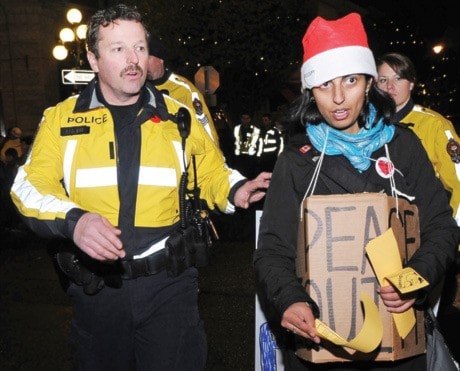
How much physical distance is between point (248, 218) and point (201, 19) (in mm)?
13990

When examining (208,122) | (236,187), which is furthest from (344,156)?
(208,122)

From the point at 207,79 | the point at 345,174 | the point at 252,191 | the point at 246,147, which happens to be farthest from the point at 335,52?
the point at 207,79

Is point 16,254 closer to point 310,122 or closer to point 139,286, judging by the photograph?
point 139,286

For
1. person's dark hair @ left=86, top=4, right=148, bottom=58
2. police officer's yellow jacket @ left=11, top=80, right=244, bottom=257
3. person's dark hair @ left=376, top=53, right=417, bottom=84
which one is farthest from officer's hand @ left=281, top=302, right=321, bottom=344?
person's dark hair @ left=376, top=53, right=417, bottom=84

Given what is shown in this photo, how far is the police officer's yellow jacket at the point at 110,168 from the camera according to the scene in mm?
2967

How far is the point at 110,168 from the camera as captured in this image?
117 inches

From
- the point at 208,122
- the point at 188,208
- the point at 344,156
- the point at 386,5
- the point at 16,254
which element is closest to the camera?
the point at 344,156

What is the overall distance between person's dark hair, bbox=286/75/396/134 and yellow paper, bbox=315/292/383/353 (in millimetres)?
780

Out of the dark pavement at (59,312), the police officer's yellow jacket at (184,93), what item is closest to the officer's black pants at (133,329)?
the dark pavement at (59,312)

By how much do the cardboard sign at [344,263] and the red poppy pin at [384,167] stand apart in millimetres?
146

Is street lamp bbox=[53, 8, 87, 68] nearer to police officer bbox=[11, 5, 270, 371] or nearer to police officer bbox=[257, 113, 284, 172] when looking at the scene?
police officer bbox=[257, 113, 284, 172]

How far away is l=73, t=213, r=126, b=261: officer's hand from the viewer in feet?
8.24

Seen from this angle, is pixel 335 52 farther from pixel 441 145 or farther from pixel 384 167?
pixel 441 145

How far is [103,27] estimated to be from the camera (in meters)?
→ 3.08
